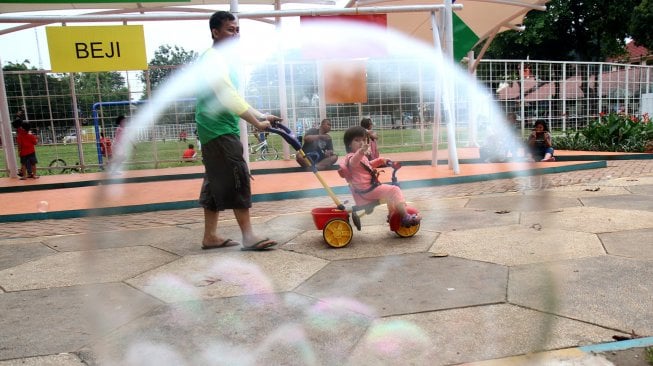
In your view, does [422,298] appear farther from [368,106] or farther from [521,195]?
[368,106]

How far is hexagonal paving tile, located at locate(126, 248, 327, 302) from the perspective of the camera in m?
3.20

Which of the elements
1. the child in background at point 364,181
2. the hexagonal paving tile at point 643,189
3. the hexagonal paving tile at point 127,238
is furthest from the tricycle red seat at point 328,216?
the hexagonal paving tile at point 643,189

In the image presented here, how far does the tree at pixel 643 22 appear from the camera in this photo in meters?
26.5

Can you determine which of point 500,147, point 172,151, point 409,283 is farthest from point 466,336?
point 172,151

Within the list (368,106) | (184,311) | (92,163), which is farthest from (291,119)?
(184,311)

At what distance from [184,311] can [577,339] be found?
2.05 metres

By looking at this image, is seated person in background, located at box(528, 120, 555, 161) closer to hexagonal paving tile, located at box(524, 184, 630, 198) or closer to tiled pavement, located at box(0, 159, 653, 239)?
tiled pavement, located at box(0, 159, 653, 239)

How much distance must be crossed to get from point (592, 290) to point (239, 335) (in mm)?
2073

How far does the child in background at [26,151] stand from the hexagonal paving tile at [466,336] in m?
10.7

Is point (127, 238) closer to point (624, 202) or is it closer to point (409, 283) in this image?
point (409, 283)

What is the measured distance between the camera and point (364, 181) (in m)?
4.18

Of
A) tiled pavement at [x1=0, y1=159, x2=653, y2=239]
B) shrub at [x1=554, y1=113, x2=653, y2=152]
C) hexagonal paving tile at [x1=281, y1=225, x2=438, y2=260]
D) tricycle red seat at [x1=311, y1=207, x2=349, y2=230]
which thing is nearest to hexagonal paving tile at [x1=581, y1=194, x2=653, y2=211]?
tiled pavement at [x1=0, y1=159, x2=653, y2=239]

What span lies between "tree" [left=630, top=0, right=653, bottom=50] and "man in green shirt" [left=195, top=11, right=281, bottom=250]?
1167 inches

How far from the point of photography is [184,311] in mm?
2848
